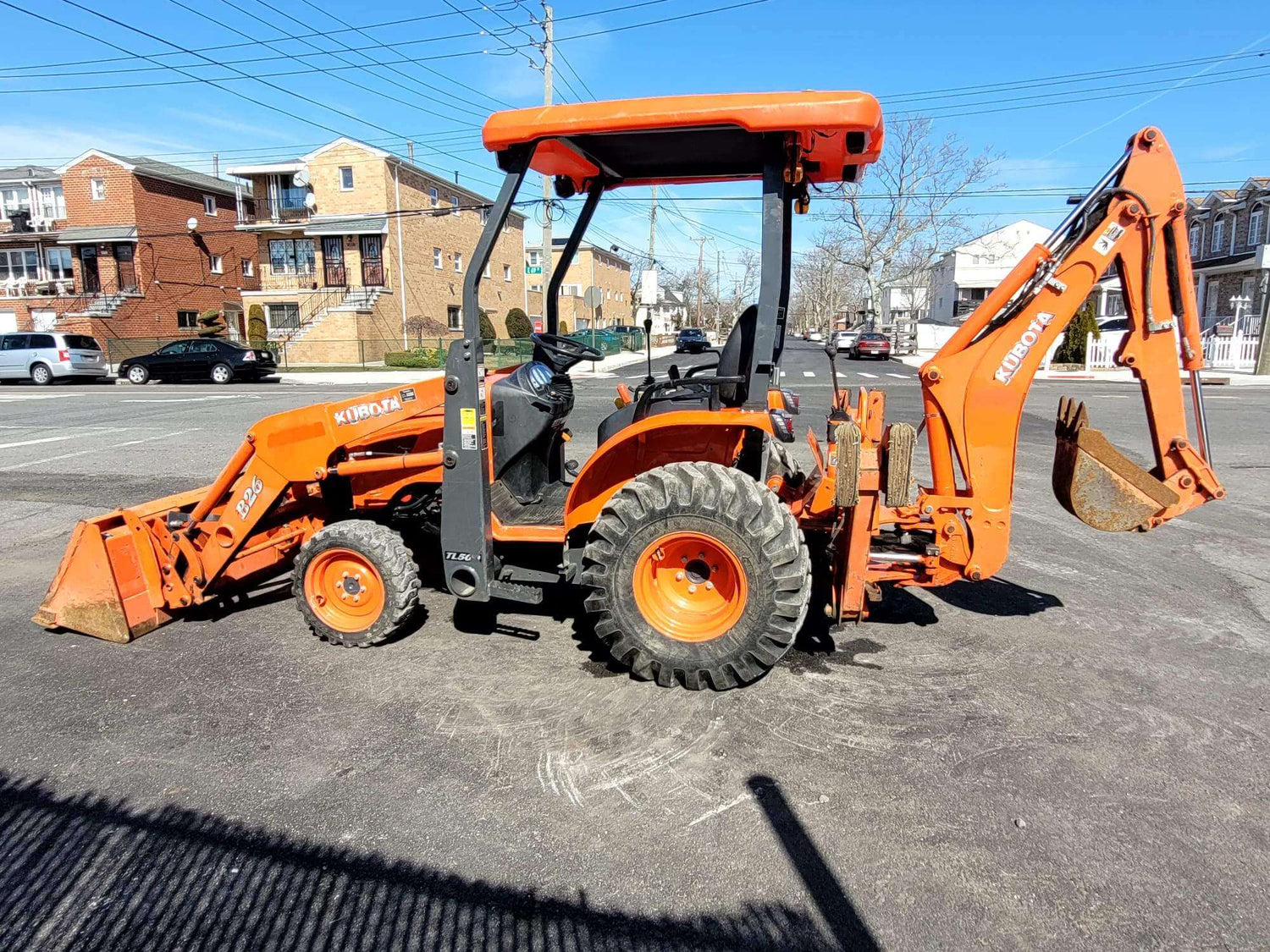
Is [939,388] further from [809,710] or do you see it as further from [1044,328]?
[809,710]

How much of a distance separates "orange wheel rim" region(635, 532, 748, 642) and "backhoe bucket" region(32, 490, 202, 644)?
2811 mm

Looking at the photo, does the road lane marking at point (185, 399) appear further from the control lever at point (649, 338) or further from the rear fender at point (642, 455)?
the rear fender at point (642, 455)

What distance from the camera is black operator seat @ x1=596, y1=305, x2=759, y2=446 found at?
3902 millimetres

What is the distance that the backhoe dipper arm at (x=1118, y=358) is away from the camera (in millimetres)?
3783

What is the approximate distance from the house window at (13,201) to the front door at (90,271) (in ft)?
29.4

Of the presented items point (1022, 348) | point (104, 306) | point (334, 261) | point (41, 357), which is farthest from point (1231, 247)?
point (104, 306)

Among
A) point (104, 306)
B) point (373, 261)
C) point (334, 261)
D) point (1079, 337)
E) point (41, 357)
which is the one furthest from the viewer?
point (334, 261)

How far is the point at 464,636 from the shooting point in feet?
14.9

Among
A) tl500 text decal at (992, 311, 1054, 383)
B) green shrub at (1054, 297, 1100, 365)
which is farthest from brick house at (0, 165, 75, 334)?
tl500 text decal at (992, 311, 1054, 383)

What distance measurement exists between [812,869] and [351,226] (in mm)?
38064

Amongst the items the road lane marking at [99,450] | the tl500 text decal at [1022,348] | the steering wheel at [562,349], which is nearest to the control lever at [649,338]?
the steering wheel at [562,349]

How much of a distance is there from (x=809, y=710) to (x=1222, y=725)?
5.77ft

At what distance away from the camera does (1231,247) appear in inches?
1427

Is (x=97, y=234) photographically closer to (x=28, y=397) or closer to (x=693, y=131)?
(x=28, y=397)
